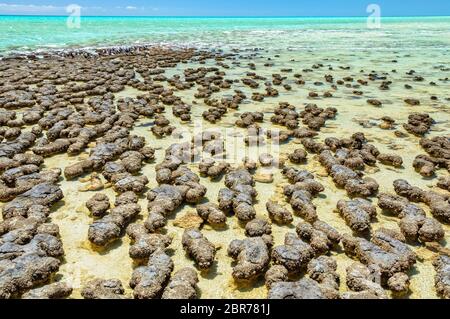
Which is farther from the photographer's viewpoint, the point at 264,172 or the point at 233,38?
the point at 233,38

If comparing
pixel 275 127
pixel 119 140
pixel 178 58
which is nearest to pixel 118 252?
pixel 119 140

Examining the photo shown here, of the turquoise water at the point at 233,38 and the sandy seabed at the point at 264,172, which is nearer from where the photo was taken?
the sandy seabed at the point at 264,172

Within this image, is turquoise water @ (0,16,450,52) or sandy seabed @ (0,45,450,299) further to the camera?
turquoise water @ (0,16,450,52)

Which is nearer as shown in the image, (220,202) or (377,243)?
(377,243)

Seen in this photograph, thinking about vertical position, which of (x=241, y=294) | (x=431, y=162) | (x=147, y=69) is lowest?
(x=241, y=294)

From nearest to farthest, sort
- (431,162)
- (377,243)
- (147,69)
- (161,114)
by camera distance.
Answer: (377,243), (431,162), (161,114), (147,69)

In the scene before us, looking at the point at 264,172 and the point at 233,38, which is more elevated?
the point at 233,38

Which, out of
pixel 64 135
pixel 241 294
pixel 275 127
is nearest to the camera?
pixel 241 294

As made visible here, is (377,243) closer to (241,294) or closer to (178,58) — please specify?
(241,294)

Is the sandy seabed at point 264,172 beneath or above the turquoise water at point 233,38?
beneath

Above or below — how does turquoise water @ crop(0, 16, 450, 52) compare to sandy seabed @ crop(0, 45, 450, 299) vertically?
above
